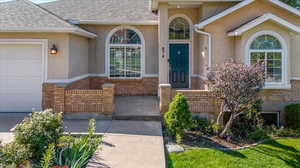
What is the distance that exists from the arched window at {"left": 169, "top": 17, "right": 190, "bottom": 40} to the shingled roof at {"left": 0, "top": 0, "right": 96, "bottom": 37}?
188 inches

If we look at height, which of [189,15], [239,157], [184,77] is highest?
[189,15]

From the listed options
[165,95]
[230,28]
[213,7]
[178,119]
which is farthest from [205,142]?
[213,7]

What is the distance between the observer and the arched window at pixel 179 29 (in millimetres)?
13281

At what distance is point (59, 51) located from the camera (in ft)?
33.9

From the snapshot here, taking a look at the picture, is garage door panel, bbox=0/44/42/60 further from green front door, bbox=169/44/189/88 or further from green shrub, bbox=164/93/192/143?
green front door, bbox=169/44/189/88

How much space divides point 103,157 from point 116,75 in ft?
28.4

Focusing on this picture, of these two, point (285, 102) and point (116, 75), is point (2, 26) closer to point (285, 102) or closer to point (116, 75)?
point (116, 75)

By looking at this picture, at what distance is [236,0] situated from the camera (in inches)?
436

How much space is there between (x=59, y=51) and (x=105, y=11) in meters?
5.33

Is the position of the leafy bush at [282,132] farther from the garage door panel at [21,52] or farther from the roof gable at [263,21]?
the garage door panel at [21,52]

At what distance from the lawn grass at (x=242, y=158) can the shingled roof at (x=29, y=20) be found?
6404mm

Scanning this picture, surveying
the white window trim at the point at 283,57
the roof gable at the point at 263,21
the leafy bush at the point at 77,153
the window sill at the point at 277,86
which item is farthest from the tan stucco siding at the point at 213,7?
the leafy bush at the point at 77,153

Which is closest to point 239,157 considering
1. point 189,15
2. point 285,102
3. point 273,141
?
point 273,141

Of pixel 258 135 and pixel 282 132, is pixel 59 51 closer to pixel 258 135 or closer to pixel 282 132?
pixel 258 135
